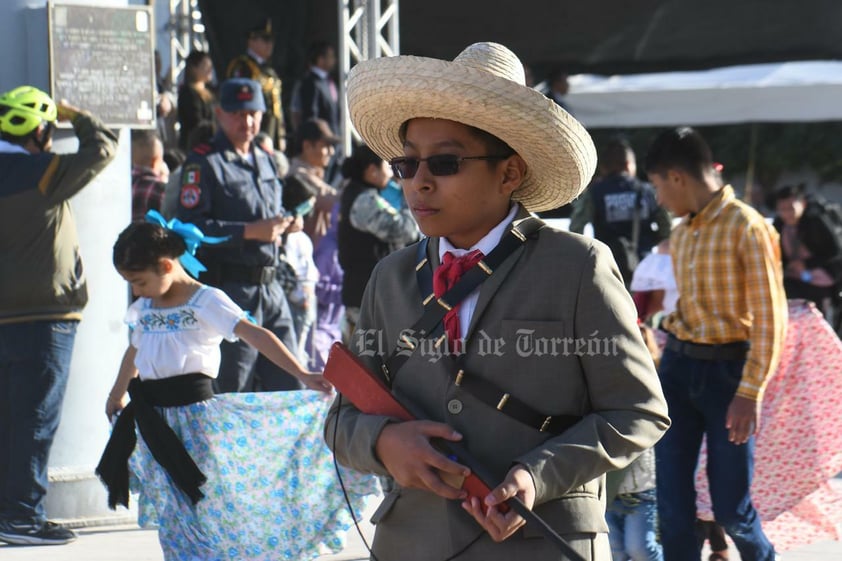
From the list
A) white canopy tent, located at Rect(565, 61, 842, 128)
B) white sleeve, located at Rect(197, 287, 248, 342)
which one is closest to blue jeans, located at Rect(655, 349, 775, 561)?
white sleeve, located at Rect(197, 287, 248, 342)

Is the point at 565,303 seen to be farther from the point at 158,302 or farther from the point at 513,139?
the point at 158,302

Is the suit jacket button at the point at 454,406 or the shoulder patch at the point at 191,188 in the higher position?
the suit jacket button at the point at 454,406

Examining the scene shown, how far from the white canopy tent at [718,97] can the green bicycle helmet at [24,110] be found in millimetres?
7914

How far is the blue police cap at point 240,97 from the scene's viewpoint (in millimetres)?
7312

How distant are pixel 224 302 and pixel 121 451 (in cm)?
79

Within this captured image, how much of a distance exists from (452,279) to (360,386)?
0.30 m

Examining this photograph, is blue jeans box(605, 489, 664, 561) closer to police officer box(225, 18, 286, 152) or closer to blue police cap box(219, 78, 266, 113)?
blue police cap box(219, 78, 266, 113)

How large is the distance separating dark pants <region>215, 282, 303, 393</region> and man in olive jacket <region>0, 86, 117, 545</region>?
2.51 feet

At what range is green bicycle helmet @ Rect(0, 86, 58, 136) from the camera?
6.55 meters

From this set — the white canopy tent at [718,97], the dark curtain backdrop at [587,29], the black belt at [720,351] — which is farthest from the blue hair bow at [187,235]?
the dark curtain backdrop at [587,29]

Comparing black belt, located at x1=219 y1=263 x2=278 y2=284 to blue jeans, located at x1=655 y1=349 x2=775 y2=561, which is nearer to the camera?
blue jeans, located at x1=655 y1=349 x2=775 y2=561

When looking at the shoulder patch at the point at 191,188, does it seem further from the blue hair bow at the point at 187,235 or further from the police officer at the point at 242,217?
the blue hair bow at the point at 187,235

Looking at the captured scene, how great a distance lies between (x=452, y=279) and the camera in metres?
3.05

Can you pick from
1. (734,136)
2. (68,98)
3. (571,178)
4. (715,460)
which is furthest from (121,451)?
(734,136)
